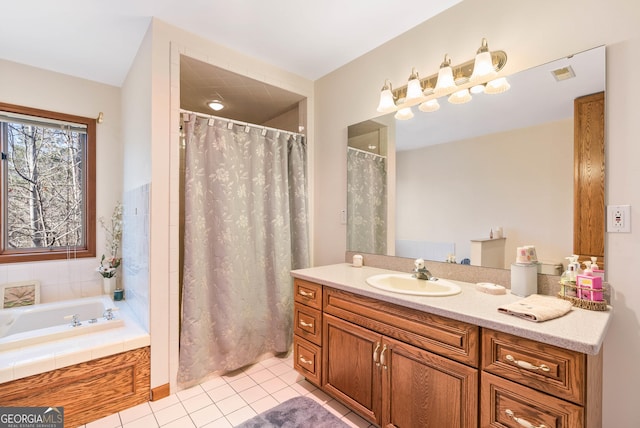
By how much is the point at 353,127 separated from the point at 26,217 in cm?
301

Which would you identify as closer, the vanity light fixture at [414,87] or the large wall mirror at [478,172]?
the large wall mirror at [478,172]

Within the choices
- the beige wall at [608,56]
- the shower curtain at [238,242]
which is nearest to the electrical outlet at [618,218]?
the beige wall at [608,56]

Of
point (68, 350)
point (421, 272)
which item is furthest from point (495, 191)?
point (68, 350)

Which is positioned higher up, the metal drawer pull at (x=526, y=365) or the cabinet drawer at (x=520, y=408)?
the metal drawer pull at (x=526, y=365)

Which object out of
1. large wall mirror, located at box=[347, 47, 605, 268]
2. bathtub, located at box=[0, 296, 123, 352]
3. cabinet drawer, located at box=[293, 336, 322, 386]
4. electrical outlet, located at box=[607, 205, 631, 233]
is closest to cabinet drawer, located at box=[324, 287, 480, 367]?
cabinet drawer, located at box=[293, 336, 322, 386]

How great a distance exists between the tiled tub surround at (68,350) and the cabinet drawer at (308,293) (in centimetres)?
104

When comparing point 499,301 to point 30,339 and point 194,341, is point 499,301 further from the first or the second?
point 30,339

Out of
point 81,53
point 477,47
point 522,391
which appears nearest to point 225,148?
point 81,53

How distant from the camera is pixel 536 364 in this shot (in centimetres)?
102

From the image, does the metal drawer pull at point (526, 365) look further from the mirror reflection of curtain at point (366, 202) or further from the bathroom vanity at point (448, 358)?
the mirror reflection of curtain at point (366, 202)

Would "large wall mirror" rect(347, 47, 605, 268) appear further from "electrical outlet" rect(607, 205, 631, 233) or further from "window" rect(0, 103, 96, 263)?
"window" rect(0, 103, 96, 263)

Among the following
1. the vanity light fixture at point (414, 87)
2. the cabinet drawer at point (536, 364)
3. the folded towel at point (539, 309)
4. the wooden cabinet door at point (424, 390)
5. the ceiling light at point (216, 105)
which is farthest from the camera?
the ceiling light at point (216, 105)

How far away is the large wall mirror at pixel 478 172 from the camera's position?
4.71ft

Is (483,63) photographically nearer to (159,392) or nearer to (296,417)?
(296,417)
